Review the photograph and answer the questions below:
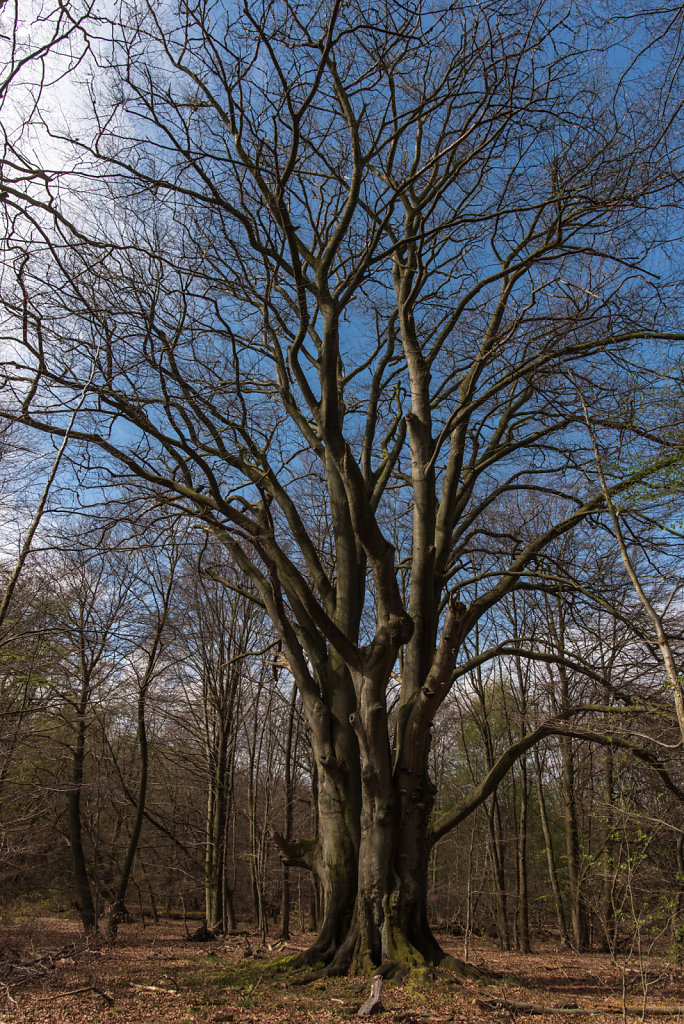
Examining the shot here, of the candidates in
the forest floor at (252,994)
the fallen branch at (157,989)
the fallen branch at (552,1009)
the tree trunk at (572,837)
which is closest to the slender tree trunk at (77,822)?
the forest floor at (252,994)

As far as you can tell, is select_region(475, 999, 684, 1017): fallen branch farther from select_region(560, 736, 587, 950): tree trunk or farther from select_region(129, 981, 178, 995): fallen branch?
select_region(560, 736, 587, 950): tree trunk

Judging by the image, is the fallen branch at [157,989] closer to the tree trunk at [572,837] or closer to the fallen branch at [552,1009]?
the fallen branch at [552,1009]

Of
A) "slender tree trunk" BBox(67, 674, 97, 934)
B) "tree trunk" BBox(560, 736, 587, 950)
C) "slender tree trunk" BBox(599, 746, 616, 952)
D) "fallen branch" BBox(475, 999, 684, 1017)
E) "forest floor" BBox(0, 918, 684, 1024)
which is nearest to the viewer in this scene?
"forest floor" BBox(0, 918, 684, 1024)

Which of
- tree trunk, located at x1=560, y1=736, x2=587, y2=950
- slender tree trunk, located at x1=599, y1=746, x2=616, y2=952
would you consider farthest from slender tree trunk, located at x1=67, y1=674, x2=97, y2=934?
tree trunk, located at x1=560, y1=736, x2=587, y2=950

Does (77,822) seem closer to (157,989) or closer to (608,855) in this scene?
(157,989)

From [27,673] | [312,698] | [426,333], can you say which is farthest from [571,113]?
[27,673]

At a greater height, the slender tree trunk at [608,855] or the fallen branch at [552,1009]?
the slender tree trunk at [608,855]

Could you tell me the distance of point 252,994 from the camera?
5.98 m

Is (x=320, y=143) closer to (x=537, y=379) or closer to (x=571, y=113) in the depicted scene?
(x=571, y=113)

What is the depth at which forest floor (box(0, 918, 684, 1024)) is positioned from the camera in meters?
5.19

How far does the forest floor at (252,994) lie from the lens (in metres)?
5.19

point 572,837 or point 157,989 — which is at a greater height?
point 572,837

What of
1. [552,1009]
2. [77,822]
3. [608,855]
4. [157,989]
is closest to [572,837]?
[608,855]

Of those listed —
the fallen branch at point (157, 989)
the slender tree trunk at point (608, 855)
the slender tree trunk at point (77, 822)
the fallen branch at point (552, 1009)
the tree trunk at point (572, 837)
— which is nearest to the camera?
the fallen branch at point (552, 1009)
